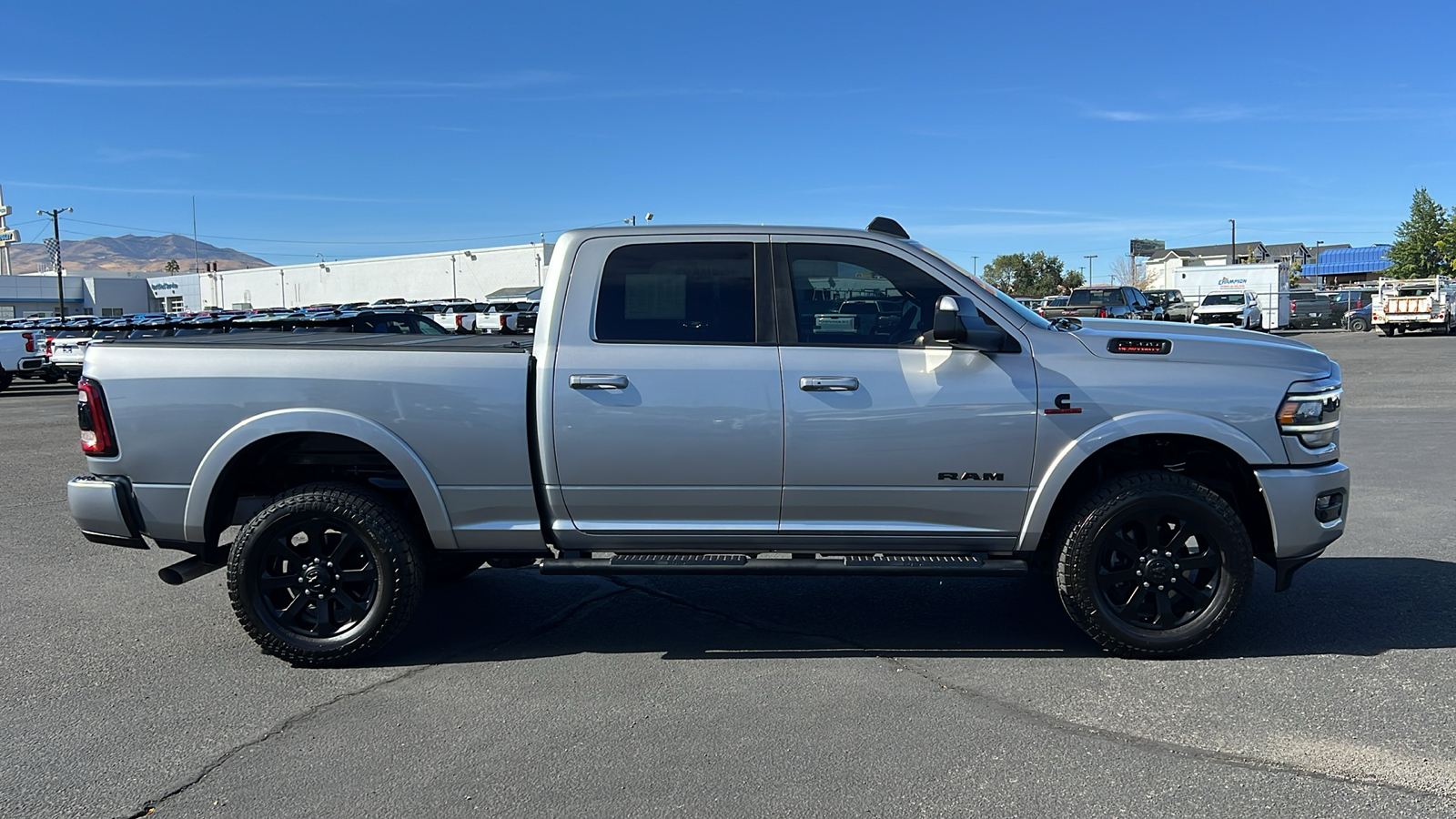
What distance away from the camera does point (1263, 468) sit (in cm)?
469

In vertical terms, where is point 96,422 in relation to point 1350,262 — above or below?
below

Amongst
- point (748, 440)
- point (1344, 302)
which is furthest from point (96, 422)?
point (1344, 302)

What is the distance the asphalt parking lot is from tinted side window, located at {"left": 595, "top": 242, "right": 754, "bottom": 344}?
Answer: 5.06 feet

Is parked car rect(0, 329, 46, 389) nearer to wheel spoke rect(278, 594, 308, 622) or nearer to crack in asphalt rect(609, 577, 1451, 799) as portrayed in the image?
wheel spoke rect(278, 594, 308, 622)

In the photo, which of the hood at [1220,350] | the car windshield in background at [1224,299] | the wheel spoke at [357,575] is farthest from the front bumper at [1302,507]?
the car windshield in background at [1224,299]

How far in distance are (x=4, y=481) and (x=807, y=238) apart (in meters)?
9.28

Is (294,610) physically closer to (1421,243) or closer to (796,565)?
(796,565)

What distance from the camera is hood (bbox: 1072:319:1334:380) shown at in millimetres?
4711

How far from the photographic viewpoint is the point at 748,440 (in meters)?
4.66

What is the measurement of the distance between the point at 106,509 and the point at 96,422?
1.33 feet

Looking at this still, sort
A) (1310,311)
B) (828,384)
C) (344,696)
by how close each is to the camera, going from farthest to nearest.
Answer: (1310,311)
(828,384)
(344,696)

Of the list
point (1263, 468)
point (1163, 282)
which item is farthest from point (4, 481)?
point (1163, 282)

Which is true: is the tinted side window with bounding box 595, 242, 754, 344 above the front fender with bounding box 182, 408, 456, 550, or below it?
above

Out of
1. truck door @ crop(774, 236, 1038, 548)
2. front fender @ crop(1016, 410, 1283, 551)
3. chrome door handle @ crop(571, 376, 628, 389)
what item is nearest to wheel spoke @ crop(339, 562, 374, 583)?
chrome door handle @ crop(571, 376, 628, 389)
